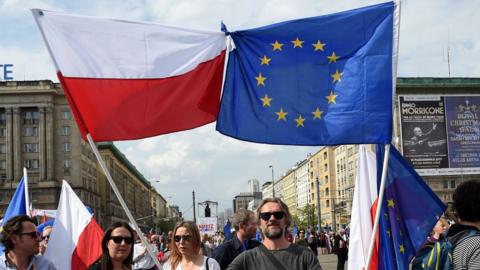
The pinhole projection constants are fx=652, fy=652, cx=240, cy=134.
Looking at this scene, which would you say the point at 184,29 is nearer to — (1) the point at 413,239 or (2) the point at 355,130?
(2) the point at 355,130

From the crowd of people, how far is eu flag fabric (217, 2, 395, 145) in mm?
929

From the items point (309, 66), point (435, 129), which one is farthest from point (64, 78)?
point (435, 129)

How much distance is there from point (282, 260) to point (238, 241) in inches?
132

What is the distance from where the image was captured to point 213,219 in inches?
1259

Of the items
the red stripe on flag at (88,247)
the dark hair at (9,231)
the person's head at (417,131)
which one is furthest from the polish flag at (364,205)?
the person's head at (417,131)

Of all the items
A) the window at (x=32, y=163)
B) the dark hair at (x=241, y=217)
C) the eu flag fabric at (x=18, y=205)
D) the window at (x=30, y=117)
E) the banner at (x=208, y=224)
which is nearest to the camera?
the dark hair at (x=241, y=217)

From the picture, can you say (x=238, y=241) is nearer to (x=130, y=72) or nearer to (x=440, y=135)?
(x=130, y=72)

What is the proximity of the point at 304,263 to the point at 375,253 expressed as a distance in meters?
→ 2.64

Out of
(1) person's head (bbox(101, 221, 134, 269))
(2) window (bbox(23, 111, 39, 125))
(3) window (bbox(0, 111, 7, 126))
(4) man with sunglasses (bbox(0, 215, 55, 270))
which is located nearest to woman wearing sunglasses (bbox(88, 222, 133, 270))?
(1) person's head (bbox(101, 221, 134, 269))

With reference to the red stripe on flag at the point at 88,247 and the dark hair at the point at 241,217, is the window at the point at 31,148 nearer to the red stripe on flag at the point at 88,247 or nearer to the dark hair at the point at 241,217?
the red stripe on flag at the point at 88,247

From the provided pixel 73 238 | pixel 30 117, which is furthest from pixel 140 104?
pixel 30 117

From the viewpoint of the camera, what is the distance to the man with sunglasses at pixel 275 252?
414 centimetres

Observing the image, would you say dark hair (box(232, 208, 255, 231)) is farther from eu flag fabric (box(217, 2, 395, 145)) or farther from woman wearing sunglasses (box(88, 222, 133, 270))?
woman wearing sunglasses (box(88, 222, 133, 270))

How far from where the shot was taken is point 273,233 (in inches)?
168
